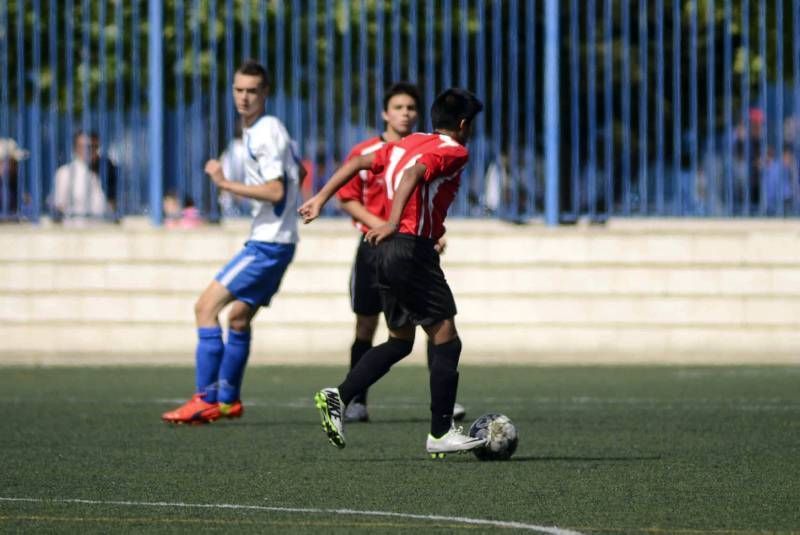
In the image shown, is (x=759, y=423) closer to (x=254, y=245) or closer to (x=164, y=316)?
(x=254, y=245)

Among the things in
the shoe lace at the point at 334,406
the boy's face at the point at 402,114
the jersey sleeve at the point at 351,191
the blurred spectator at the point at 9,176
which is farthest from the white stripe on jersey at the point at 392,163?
the blurred spectator at the point at 9,176

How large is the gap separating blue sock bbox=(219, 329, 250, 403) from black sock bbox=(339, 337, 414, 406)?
201 centimetres

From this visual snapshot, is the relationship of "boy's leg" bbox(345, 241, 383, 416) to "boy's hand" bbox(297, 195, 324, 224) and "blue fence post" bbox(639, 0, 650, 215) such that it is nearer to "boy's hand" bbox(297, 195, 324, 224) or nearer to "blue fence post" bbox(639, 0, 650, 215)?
"boy's hand" bbox(297, 195, 324, 224)

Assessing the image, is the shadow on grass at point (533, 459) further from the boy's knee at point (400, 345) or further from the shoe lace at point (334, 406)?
the boy's knee at point (400, 345)

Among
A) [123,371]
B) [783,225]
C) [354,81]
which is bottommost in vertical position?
[123,371]

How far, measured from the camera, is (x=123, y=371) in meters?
14.8

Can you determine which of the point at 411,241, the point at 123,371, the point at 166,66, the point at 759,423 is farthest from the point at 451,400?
the point at 166,66

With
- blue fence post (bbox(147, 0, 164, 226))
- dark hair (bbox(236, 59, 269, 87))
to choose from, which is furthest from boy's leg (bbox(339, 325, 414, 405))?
blue fence post (bbox(147, 0, 164, 226))

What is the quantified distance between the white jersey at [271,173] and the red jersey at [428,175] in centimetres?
192

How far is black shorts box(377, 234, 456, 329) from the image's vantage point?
26.9ft

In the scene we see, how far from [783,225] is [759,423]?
5536 millimetres

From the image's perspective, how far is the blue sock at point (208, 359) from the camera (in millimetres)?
10289

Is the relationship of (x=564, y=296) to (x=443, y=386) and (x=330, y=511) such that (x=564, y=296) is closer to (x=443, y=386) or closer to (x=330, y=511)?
(x=443, y=386)

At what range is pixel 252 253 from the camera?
1030 centimetres
